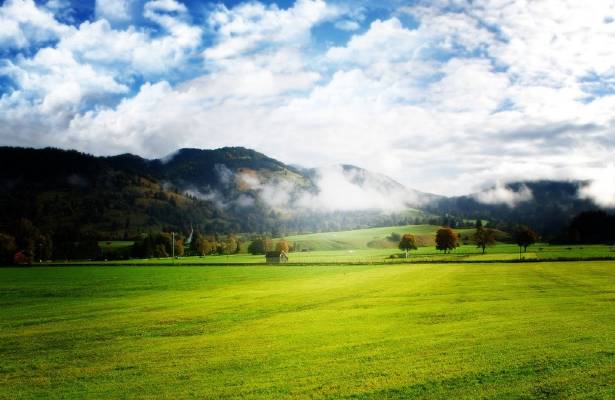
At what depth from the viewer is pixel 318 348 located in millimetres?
20750

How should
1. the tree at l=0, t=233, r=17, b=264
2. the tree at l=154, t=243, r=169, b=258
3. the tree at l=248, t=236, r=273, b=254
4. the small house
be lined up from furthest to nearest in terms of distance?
1. the tree at l=248, t=236, r=273, b=254
2. the tree at l=154, t=243, r=169, b=258
3. the tree at l=0, t=233, r=17, b=264
4. the small house

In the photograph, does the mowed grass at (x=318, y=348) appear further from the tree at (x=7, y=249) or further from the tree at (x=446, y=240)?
the tree at (x=7, y=249)

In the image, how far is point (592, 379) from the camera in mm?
15266

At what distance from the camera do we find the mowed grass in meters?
15.3

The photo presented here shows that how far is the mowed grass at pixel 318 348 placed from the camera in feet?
50.2

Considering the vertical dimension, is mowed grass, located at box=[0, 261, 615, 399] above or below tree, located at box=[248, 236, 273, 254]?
above

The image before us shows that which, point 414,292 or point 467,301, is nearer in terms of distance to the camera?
point 467,301

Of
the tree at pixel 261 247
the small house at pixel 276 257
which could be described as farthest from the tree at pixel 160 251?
the small house at pixel 276 257

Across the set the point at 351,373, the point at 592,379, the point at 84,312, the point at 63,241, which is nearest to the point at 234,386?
the point at 351,373

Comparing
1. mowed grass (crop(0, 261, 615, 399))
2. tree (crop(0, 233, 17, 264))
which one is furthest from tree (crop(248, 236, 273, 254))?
mowed grass (crop(0, 261, 615, 399))

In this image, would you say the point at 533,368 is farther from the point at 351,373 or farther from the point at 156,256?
the point at 156,256

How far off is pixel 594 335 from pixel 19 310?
41.4 meters

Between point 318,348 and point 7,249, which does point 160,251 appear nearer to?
point 7,249

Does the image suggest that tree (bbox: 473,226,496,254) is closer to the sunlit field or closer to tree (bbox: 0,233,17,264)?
the sunlit field
